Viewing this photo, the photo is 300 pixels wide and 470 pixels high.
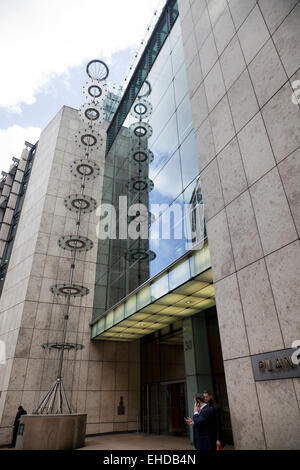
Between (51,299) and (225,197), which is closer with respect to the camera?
(225,197)

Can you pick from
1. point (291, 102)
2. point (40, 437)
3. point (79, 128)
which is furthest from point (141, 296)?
point (79, 128)

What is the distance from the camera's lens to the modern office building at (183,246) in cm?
682

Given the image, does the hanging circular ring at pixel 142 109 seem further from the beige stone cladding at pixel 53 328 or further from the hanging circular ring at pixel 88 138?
the beige stone cladding at pixel 53 328

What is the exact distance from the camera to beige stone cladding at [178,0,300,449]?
6312mm

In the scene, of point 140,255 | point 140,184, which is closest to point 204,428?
point 140,255

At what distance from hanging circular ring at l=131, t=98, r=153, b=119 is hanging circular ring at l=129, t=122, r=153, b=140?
707 millimetres

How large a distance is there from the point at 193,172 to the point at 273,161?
6321mm

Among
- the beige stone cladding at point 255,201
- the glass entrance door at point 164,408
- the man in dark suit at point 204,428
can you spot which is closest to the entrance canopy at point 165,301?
the beige stone cladding at point 255,201

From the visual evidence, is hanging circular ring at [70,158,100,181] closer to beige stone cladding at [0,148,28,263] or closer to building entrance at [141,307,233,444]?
beige stone cladding at [0,148,28,263]

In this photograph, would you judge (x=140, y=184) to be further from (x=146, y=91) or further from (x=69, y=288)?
(x=69, y=288)

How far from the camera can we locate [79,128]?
28422mm

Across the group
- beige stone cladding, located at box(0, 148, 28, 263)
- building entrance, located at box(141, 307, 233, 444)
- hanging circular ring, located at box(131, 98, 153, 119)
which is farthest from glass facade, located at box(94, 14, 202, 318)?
beige stone cladding, located at box(0, 148, 28, 263)

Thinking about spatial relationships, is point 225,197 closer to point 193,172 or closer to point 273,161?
point 273,161

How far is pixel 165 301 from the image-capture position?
1380cm
